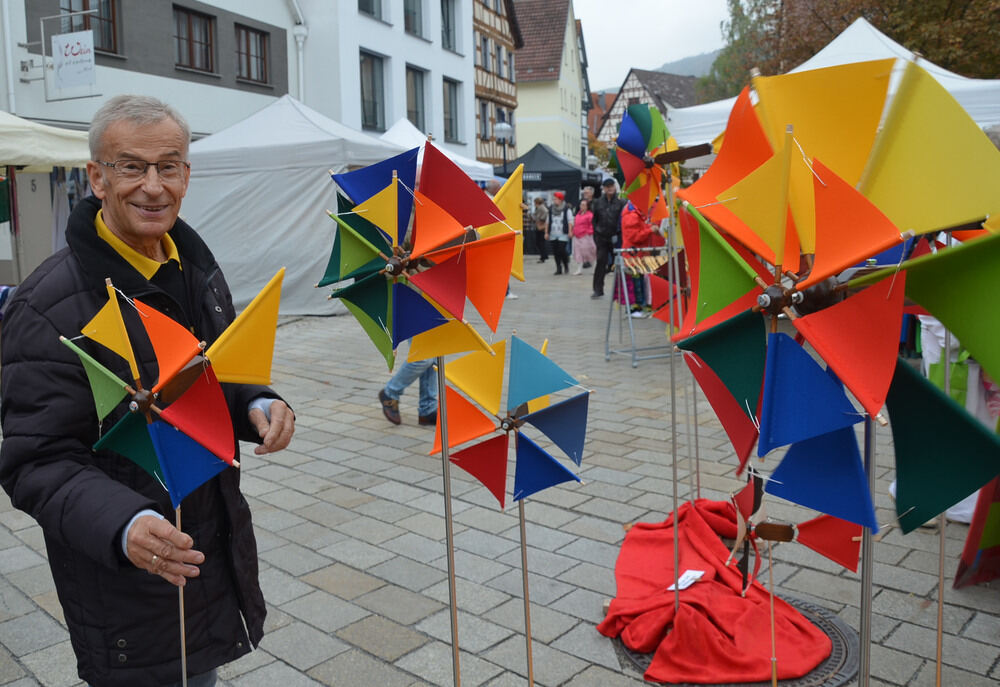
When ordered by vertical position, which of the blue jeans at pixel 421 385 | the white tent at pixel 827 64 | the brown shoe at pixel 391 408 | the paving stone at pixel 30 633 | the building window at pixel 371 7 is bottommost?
the paving stone at pixel 30 633

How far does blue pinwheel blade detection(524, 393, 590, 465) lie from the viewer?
270 cm

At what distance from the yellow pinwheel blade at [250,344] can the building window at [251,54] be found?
18.6 meters

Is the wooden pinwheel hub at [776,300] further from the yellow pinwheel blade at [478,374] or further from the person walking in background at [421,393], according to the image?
the person walking in background at [421,393]

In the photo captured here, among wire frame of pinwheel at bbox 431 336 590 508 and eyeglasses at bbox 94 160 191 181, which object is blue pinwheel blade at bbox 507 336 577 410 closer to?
wire frame of pinwheel at bbox 431 336 590 508

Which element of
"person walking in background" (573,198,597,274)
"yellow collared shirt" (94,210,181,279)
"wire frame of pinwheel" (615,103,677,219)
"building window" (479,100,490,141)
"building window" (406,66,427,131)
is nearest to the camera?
"yellow collared shirt" (94,210,181,279)

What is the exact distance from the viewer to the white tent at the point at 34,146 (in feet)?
25.2

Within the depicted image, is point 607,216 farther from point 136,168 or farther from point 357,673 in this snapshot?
point 136,168

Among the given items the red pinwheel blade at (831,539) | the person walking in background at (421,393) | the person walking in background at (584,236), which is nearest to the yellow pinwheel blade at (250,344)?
the red pinwheel blade at (831,539)

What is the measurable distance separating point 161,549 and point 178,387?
1.03 feet

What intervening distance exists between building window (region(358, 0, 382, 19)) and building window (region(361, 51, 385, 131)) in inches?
41.6

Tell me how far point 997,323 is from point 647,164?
2.71 metres

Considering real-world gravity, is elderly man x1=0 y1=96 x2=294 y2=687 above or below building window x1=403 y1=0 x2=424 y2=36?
below

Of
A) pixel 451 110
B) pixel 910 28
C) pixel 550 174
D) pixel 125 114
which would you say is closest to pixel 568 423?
pixel 125 114

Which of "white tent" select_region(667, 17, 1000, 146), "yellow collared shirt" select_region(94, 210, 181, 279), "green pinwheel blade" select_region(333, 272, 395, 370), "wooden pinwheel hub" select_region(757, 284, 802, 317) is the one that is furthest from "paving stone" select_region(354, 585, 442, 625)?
"white tent" select_region(667, 17, 1000, 146)
